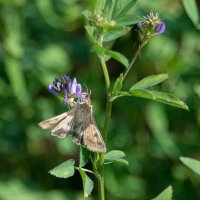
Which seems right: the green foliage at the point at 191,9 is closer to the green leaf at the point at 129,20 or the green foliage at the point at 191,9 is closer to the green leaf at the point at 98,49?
the green leaf at the point at 129,20

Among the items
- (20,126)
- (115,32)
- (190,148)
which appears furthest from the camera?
(20,126)

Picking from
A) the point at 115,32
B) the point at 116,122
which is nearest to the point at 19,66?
the point at 116,122

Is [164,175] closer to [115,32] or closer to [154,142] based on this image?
[154,142]

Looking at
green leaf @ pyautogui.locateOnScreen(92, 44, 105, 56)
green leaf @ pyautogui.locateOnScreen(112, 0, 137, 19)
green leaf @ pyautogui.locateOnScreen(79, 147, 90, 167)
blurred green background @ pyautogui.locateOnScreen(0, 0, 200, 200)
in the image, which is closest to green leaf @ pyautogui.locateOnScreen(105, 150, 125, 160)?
green leaf @ pyautogui.locateOnScreen(79, 147, 90, 167)

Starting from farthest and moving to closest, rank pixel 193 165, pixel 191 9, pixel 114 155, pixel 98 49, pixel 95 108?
pixel 95 108, pixel 191 9, pixel 193 165, pixel 114 155, pixel 98 49

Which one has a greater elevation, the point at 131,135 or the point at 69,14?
the point at 69,14

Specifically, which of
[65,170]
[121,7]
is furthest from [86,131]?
[121,7]

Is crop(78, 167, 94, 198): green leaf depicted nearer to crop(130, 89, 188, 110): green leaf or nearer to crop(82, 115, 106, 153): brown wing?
crop(82, 115, 106, 153): brown wing

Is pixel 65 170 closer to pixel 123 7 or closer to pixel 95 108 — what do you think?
pixel 123 7
